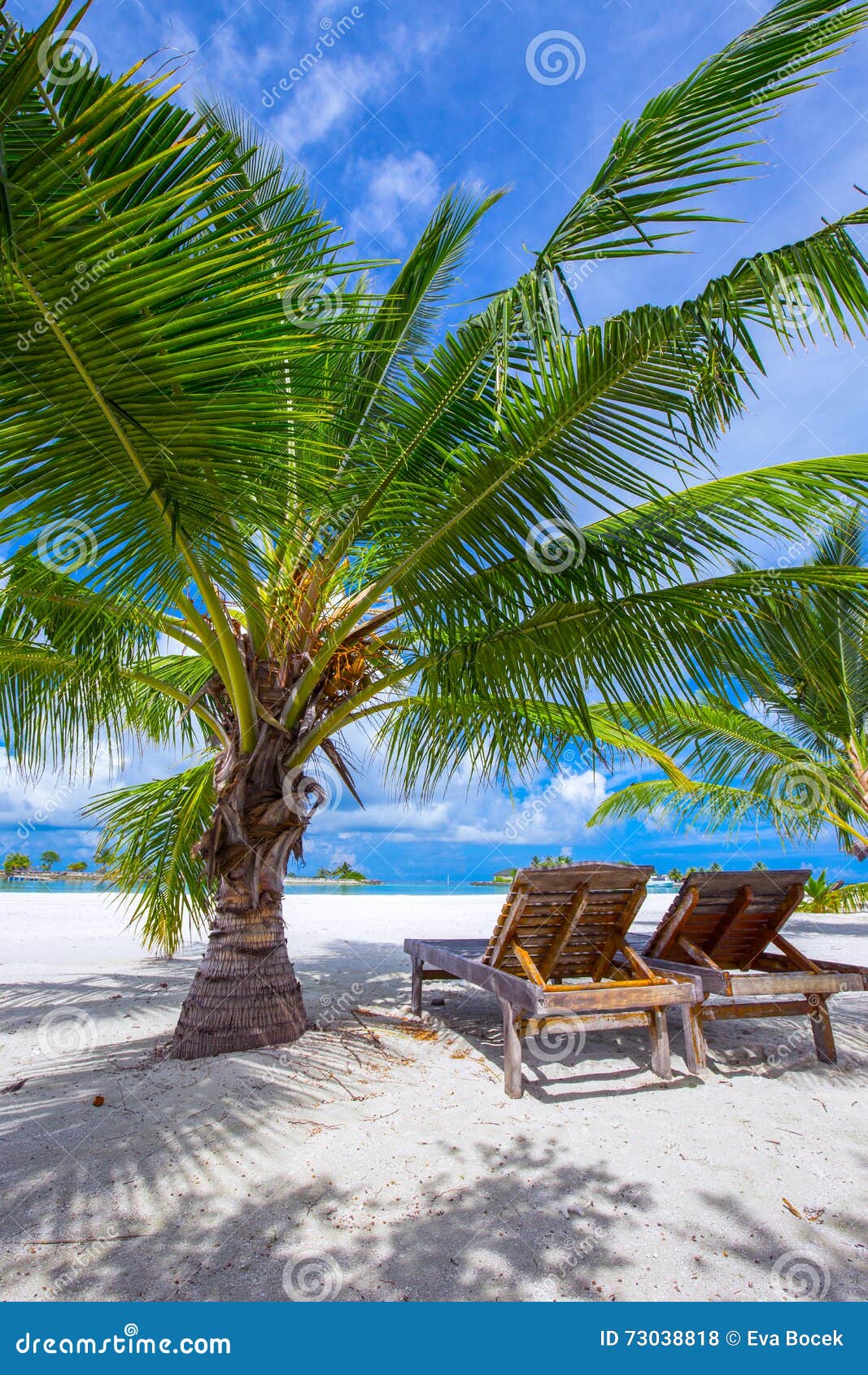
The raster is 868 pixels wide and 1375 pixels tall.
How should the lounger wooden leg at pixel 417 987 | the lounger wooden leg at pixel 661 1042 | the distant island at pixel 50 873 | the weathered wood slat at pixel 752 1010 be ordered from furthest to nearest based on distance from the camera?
the distant island at pixel 50 873 → the lounger wooden leg at pixel 417 987 → the weathered wood slat at pixel 752 1010 → the lounger wooden leg at pixel 661 1042

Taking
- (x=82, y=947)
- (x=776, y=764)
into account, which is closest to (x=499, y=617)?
(x=776, y=764)

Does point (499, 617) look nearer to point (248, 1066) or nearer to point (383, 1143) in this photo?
point (383, 1143)

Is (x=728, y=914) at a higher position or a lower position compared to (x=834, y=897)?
higher

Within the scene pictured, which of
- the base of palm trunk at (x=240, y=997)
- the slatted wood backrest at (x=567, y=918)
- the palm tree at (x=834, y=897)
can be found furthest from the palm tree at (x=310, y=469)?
the palm tree at (x=834, y=897)

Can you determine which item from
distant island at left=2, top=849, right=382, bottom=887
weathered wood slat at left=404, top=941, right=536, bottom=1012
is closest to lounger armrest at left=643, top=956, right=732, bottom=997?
weathered wood slat at left=404, top=941, right=536, bottom=1012

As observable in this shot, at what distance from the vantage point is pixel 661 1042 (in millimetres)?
3783

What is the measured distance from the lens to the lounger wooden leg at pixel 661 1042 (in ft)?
12.4

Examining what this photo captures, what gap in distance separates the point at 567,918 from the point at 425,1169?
154cm

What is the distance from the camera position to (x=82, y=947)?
9195 mm

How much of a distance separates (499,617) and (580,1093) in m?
2.45

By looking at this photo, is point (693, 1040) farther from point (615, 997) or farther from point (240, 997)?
point (240, 997)

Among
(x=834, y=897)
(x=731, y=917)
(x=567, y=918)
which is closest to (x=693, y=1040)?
(x=731, y=917)

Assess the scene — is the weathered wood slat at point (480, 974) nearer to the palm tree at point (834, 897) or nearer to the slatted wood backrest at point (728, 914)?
the slatted wood backrest at point (728, 914)

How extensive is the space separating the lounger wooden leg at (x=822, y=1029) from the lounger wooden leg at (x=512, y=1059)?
183 cm
